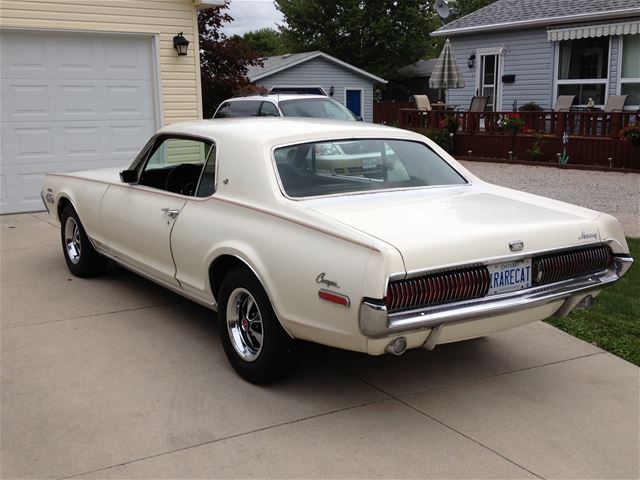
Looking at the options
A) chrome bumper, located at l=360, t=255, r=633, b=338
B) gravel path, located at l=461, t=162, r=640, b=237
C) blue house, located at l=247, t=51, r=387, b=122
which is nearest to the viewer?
chrome bumper, located at l=360, t=255, r=633, b=338

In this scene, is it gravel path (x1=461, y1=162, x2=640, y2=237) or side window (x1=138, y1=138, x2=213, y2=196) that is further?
gravel path (x1=461, y1=162, x2=640, y2=237)

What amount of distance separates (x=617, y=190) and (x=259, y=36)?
208ft

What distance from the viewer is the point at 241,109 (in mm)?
13188

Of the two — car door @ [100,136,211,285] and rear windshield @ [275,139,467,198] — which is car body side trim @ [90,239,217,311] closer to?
car door @ [100,136,211,285]

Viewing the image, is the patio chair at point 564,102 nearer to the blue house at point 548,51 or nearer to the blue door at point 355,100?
the blue house at point 548,51

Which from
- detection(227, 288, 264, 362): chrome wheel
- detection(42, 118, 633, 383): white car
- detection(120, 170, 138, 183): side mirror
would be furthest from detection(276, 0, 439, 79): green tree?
Answer: detection(227, 288, 264, 362): chrome wheel

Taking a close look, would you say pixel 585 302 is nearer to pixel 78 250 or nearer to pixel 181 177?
pixel 181 177

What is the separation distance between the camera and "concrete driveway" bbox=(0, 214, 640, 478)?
336cm

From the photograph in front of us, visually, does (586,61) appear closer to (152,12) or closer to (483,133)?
(483,133)

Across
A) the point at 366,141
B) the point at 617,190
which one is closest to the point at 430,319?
the point at 366,141

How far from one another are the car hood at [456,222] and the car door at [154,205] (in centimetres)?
135

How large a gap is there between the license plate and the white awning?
51.0 feet

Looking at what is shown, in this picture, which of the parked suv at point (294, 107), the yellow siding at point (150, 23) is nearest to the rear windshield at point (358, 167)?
the yellow siding at point (150, 23)

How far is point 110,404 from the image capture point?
3.97 meters
